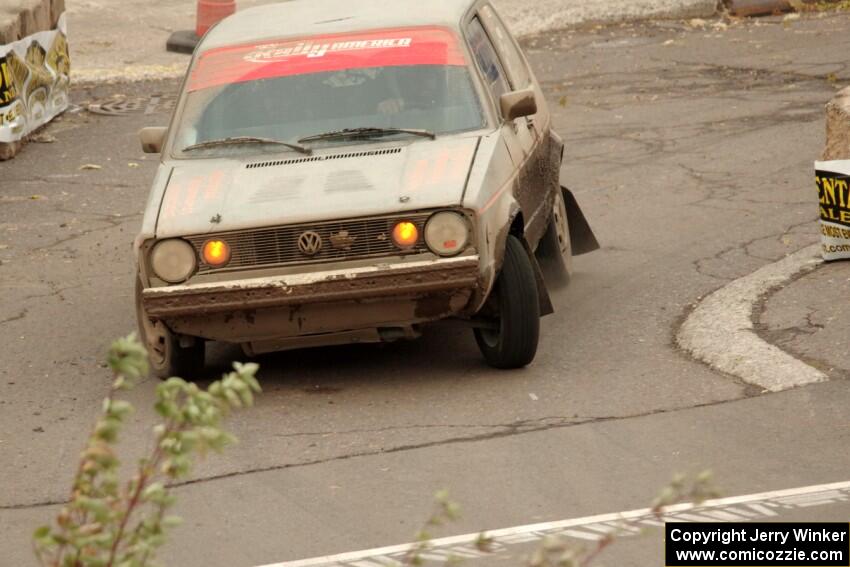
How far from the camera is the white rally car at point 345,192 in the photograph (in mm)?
7137

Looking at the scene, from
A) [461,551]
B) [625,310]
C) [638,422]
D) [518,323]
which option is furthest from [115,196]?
[461,551]

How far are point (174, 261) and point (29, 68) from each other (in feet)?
28.2

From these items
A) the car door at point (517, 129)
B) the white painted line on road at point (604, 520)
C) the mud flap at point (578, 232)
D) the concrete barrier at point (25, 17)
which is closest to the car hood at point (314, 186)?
the car door at point (517, 129)

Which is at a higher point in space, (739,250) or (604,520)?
(604,520)

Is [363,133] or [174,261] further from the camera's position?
[363,133]

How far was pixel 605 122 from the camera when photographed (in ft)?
48.6

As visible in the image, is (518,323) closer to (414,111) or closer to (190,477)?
(414,111)

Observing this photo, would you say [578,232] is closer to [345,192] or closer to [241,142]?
[241,142]

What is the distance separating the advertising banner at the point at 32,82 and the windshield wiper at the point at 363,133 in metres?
7.12

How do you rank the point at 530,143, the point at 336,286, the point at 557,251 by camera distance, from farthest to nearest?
the point at 557,251 → the point at 530,143 → the point at 336,286

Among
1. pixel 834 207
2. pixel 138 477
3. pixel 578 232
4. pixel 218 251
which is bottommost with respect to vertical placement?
pixel 578 232

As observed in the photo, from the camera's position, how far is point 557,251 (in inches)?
369

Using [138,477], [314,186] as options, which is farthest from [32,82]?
[138,477]

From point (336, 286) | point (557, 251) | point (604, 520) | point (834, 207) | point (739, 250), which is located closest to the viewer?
point (604, 520)
